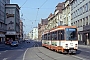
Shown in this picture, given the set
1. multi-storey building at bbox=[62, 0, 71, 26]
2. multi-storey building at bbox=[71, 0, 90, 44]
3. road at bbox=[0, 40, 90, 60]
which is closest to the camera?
road at bbox=[0, 40, 90, 60]

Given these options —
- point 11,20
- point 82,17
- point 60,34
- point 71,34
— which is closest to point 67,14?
point 82,17

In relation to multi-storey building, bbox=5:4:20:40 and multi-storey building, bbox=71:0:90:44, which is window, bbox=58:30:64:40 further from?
multi-storey building, bbox=5:4:20:40

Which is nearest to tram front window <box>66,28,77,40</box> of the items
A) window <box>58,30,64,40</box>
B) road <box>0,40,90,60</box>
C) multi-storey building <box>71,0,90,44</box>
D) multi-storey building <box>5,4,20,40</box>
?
window <box>58,30,64,40</box>

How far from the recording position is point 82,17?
68.9 meters

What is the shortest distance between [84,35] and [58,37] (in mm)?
42067

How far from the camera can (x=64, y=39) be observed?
25531 millimetres

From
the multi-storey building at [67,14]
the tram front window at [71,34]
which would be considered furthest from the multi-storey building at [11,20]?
the tram front window at [71,34]

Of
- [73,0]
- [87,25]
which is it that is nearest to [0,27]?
[73,0]

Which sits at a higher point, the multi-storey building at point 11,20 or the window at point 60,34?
the multi-storey building at point 11,20

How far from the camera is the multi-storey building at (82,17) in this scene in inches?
2491

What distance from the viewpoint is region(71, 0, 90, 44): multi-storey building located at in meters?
63.3

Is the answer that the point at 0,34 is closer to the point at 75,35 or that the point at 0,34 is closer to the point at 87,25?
the point at 87,25

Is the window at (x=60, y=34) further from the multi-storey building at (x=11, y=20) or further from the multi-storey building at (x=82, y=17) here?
the multi-storey building at (x=11, y=20)

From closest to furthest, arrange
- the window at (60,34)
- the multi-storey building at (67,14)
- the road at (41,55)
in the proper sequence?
the road at (41,55)
the window at (60,34)
the multi-storey building at (67,14)
